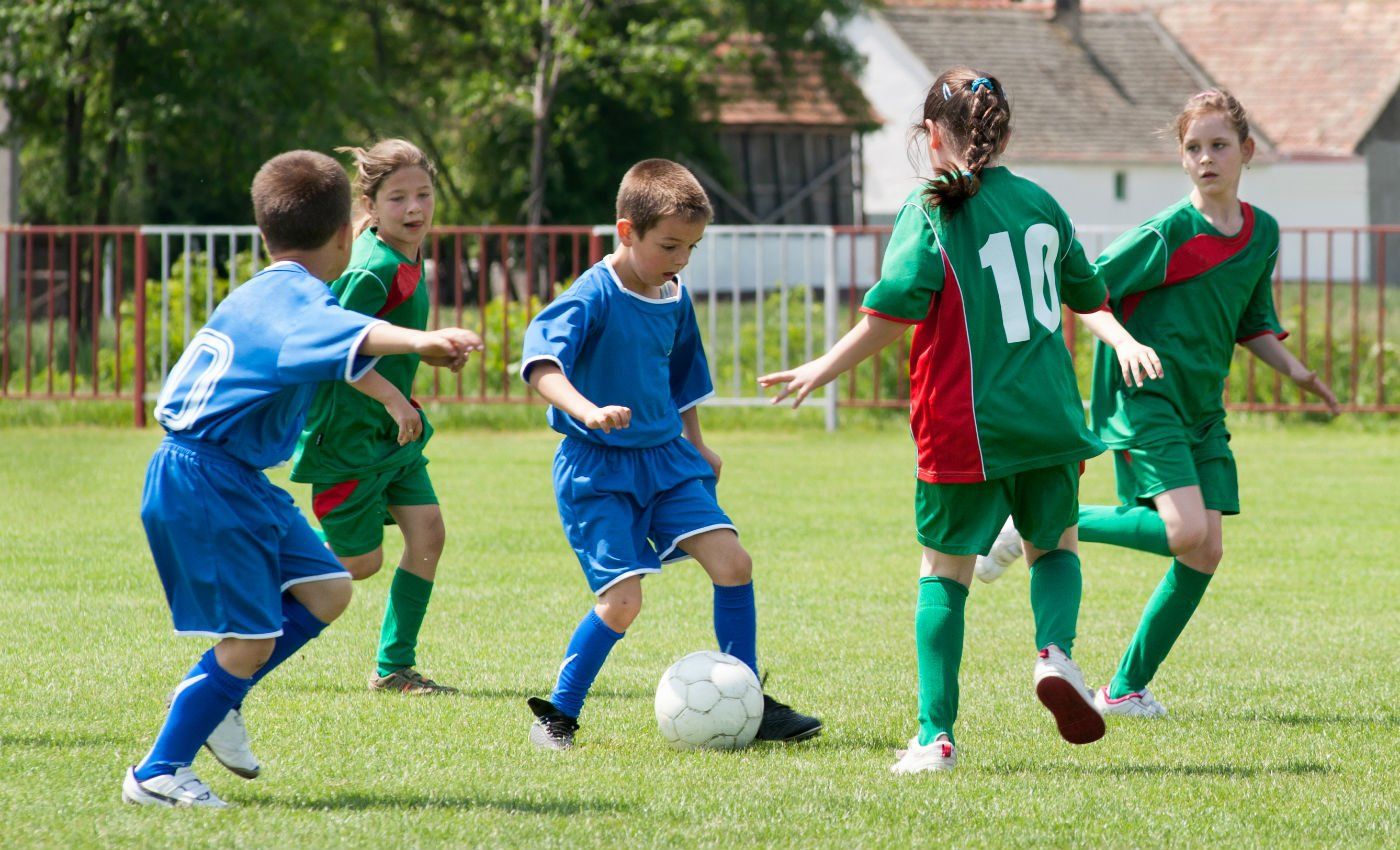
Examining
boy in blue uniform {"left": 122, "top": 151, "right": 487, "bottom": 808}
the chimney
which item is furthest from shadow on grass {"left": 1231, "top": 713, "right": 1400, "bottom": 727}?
the chimney

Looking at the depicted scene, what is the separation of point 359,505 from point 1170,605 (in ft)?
7.98

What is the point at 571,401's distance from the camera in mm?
4285

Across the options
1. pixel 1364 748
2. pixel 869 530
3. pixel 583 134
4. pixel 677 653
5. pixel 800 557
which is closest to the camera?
pixel 1364 748

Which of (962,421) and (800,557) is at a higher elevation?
(962,421)

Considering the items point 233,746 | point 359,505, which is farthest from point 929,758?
point 359,505

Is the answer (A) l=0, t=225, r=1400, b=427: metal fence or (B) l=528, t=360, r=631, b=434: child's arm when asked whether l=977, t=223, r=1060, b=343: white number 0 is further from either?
(A) l=0, t=225, r=1400, b=427: metal fence

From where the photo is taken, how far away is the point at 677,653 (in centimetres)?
603

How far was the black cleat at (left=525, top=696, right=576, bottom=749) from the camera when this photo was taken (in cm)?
462

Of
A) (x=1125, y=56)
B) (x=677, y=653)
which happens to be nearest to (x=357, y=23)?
(x=1125, y=56)

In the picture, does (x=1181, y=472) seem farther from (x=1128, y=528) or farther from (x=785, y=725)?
(x=785, y=725)

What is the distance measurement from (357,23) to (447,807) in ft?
102

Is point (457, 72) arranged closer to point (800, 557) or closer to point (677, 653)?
point (800, 557)

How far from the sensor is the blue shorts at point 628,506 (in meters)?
4.64

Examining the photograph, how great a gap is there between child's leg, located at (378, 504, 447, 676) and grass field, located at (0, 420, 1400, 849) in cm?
18
